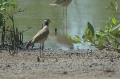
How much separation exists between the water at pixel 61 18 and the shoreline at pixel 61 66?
2.00 metres

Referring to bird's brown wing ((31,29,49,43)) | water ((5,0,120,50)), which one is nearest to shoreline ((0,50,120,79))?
bird's brown wing ((31,29,49,43))

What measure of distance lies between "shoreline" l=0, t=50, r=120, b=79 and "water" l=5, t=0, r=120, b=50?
200 centimetres

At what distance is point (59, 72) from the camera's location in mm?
8180

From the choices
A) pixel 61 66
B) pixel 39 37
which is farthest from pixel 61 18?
pixel 61 66

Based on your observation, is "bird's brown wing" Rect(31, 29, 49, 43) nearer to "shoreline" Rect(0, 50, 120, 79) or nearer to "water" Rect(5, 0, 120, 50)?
"shoreline" Rect(0, 50, 120, 79)

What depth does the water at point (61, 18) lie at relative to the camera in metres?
13.0

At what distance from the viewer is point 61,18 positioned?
16.2 m

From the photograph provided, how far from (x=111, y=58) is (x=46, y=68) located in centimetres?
165

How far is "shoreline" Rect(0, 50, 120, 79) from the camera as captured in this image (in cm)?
796

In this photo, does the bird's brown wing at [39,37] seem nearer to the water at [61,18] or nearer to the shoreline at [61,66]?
the shoreline at [61,66]

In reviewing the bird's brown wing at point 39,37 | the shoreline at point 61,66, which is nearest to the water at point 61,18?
the bird's brown wing at point 39,37

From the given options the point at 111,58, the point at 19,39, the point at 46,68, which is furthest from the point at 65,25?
the point at 46,68

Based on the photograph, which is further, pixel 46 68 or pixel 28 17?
pixel 28 17

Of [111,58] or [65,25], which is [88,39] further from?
[65,25]
